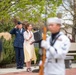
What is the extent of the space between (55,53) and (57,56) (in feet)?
0.24

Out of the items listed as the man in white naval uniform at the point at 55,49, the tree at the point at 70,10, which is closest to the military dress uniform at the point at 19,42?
the man in white naval uniform at the point at 55,49

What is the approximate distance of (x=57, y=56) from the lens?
521 centimetres

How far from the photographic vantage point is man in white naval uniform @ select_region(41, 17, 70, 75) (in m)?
5.22

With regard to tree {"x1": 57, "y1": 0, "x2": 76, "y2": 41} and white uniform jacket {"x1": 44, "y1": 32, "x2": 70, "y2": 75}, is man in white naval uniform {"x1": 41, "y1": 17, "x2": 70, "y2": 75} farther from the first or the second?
tree {"x1": 57, "y1": 0, "x2": 76, "y2": 41}

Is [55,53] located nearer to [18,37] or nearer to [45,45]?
[45,45]

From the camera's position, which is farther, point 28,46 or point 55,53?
point 28,46

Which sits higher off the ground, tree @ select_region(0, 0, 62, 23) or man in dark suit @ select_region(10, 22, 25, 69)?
tree @ select_region(0, 0, 62, 23)

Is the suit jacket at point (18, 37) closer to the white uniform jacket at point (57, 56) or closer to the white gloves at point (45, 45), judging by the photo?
the white uniform jacket at point (57, 56)

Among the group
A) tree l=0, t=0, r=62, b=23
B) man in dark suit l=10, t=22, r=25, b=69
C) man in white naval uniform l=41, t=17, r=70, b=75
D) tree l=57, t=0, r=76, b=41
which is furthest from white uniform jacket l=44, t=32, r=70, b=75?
tree l=57, t=0, r=76, b=41

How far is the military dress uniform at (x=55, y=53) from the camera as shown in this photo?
17.0 feet

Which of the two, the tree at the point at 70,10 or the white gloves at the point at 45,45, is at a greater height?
the tree at the point at 70,10

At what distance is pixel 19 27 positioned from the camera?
525 inches

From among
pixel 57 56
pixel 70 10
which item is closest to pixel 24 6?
pixel 57 56

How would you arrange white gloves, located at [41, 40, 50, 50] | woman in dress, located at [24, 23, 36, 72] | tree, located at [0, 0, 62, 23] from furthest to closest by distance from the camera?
tree, located at [0, 0, 62, 23] < woman in dress, located at [24, 23, 36, 72] < white gloves, located at [41, 40, 50, 50]
